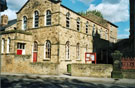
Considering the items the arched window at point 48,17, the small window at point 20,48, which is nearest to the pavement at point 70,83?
the small window at point 20,48

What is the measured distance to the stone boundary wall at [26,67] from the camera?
15.4 metres

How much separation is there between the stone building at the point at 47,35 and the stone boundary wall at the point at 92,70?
3.06 m

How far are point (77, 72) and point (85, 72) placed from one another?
0.82 m

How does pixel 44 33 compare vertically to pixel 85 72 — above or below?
above

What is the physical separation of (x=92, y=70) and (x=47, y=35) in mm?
8276

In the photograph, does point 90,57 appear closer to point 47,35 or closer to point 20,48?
point 47,35

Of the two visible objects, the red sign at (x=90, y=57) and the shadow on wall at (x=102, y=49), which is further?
the shadow on wall at (x=102, y=49)

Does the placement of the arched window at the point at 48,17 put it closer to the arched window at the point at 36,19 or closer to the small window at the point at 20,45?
the arched window at the point at 36,19

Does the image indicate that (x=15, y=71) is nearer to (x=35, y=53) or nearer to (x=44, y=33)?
(x=35, y=53)

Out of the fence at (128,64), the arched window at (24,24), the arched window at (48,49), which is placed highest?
the arched window at (24,24)

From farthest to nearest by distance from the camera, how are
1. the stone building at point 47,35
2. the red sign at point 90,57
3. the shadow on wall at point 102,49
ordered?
the shadow on wall at point 102,49, the stone building at point 47,35, the red sign at point 90,57

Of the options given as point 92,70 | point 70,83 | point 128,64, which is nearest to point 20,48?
point 92,70

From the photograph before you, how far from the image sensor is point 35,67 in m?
16.3

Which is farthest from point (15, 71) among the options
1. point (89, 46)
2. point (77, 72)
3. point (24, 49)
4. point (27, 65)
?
point (89, 46)
